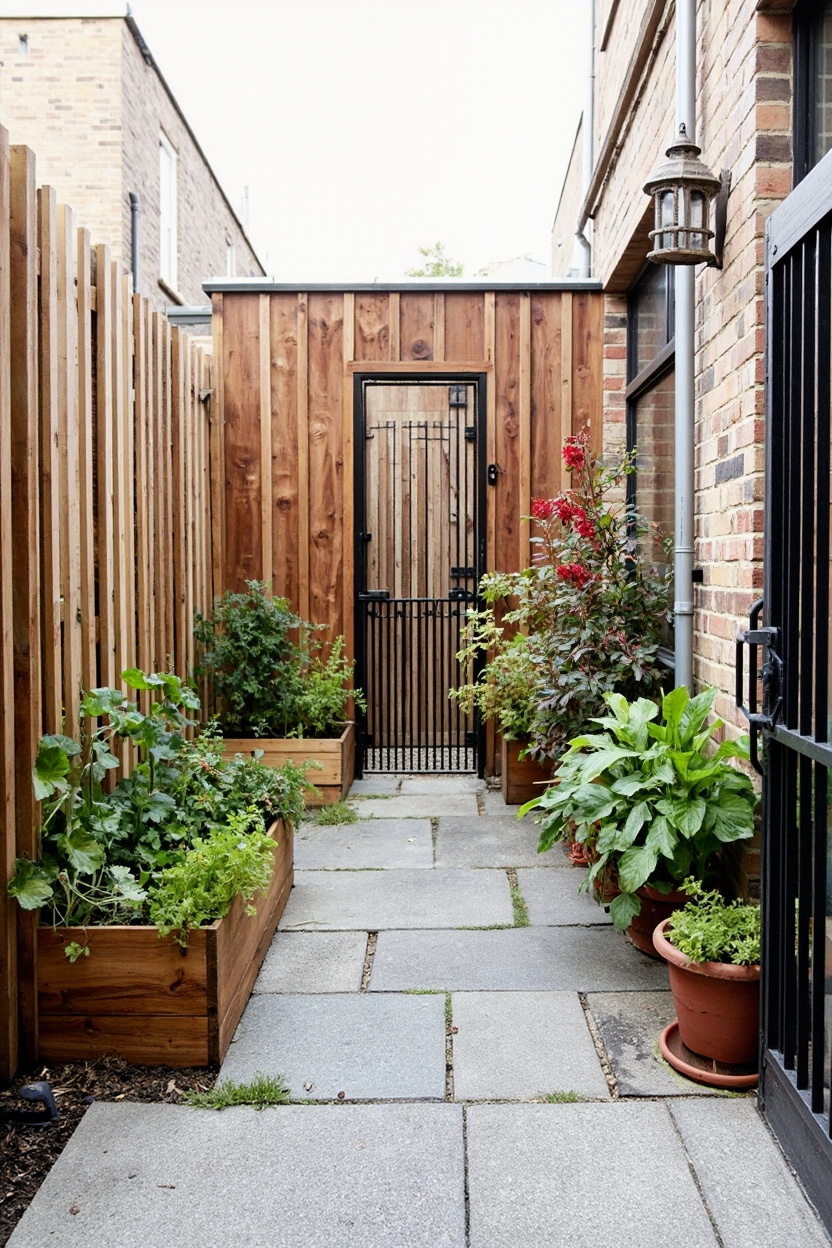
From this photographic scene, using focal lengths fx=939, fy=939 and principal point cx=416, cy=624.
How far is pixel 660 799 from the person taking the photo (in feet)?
8.76

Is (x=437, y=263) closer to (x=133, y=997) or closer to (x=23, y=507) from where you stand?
(x=23, y=507)

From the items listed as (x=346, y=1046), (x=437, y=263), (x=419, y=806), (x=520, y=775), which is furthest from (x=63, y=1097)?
(x=437, y=263)

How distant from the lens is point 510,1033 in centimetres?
253

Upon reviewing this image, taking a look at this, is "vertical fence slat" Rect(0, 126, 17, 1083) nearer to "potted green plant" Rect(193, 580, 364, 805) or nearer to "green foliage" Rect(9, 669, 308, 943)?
"green foliage" Rect(9, 669, 308, 943)

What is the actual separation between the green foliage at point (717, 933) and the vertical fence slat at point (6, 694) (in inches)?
65.0

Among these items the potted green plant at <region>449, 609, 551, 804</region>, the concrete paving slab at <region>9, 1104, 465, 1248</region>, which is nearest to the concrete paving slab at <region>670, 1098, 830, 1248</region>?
the concrete paving slab at <region>9, 1104, 465, 1248</region>

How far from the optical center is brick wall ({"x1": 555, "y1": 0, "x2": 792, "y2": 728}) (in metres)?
2.62

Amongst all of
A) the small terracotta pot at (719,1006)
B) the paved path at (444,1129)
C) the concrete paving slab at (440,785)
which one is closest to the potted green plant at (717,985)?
the small terracotta pot at (719,1006)

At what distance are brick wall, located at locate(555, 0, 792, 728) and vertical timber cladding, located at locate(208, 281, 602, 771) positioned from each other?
69.9 inches

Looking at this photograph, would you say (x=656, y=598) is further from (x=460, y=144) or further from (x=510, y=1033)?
(x=460, y=144)

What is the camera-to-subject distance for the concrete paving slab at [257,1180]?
176cm

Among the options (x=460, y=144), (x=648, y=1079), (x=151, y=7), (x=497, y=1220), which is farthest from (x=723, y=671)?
(x=460, y=144)

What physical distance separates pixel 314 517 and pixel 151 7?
9.30m

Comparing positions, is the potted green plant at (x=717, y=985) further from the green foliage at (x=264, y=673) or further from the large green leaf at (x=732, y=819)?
the green foliage at (x=264, y=673)
